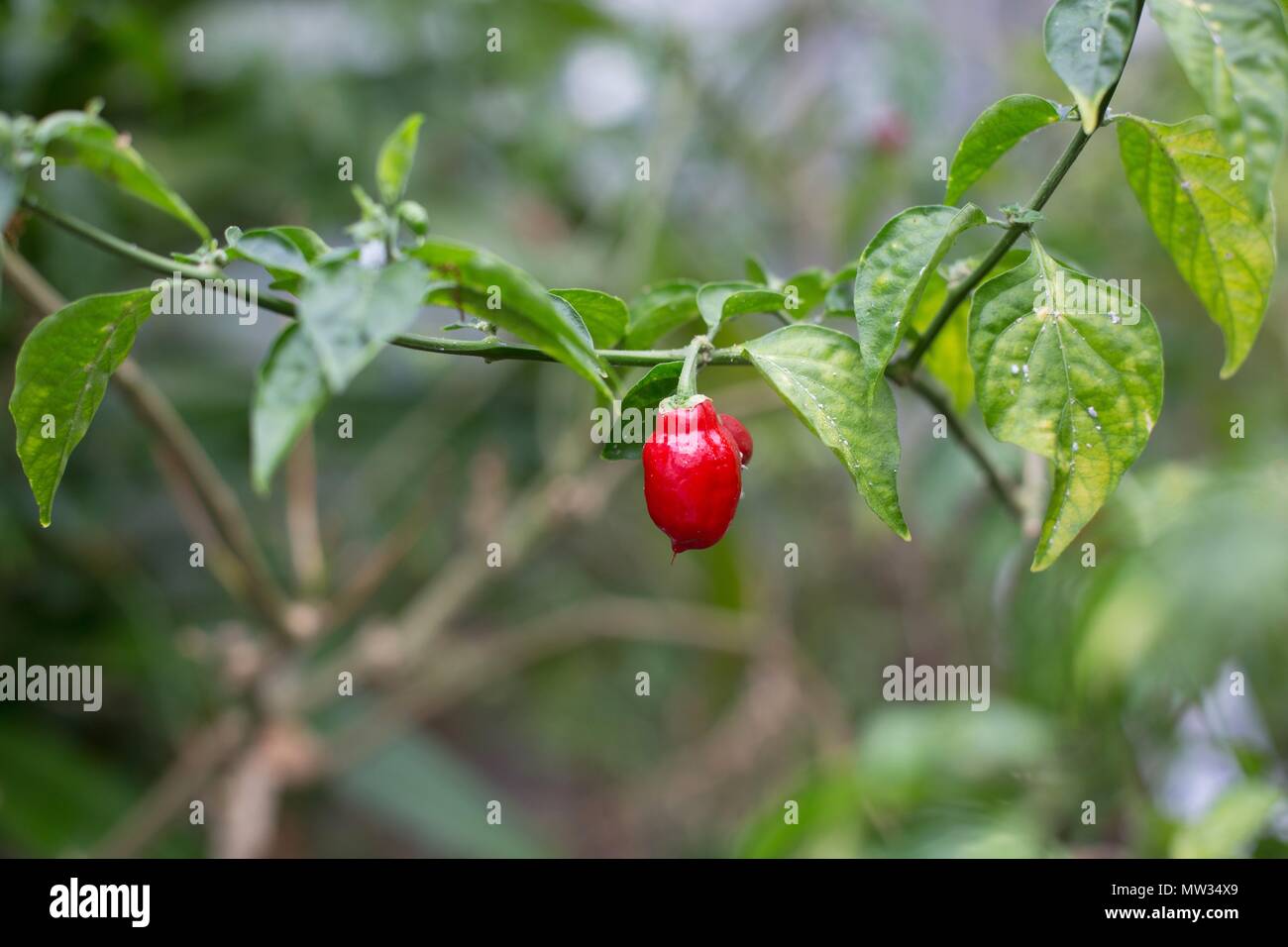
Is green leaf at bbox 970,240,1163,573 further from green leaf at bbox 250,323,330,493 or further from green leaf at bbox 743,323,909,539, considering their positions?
green leaf at bbox 250,323,330,493

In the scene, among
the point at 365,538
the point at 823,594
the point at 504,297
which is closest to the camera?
the point at 504,297

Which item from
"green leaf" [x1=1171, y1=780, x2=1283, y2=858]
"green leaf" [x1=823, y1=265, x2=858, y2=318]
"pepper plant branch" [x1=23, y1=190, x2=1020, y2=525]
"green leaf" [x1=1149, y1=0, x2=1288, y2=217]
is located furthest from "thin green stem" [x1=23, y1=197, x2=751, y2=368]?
"green leaf" [x1=1171, y1=780, x2=1283, y2=858]

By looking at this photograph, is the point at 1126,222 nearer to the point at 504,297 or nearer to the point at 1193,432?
the point at 1193,432

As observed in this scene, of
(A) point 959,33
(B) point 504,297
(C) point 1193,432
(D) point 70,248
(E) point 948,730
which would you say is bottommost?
(E) point 948,730

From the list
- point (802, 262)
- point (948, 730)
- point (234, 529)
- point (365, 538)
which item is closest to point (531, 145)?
point (802, 262)

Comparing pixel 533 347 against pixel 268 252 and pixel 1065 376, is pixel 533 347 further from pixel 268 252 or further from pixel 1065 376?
pixel 1065 376

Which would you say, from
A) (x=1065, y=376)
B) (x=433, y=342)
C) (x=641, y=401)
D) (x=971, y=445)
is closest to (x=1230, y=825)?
(x=971, y=445)

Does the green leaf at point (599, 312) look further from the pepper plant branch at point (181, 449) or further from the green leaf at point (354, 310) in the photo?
the pepper plant branch at point (181, 449)
